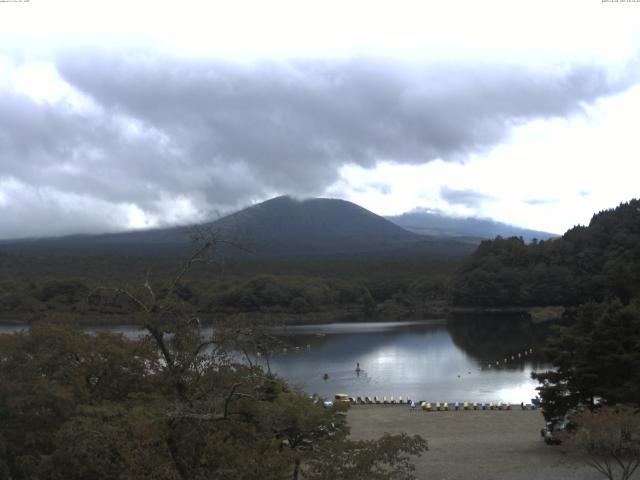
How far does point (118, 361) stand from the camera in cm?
1055

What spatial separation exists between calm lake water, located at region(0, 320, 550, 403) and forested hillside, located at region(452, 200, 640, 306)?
422 inches

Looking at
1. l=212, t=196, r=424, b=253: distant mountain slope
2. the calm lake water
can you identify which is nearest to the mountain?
l=212, t=196, r=424, b=253: distant mountain slope

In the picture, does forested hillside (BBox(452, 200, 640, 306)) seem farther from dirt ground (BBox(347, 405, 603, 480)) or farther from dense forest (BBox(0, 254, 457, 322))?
dirt ground (BBox(347, 405, 603, 480))

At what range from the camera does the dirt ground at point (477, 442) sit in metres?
12.6

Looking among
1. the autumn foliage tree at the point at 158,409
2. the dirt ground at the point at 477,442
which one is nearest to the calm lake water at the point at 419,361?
the dirt ground at the point at 477,442

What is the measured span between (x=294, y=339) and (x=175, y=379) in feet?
122

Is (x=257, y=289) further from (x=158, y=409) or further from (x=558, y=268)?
(x=158, y=409)

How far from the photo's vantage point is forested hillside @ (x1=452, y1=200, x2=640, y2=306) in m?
59.4

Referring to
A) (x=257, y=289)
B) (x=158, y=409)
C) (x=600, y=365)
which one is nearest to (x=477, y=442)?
(x=600, y=365)

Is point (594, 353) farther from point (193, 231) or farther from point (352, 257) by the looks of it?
point (352, 257)

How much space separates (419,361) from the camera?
34.8 metres

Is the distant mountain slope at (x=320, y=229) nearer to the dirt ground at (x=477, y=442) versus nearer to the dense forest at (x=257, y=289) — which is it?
the dense forest at (x=257, y=289)

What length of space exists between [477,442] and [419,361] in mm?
18780

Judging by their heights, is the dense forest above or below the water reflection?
above
